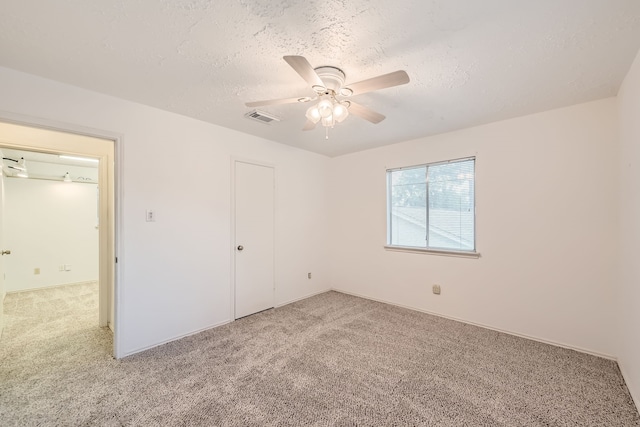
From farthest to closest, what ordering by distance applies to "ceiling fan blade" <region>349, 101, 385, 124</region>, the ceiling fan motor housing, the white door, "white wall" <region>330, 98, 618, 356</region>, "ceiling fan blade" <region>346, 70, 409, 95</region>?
the white door < "white wall" <region>330, 98, 618, 356</region> < "ceiling fan blade" <region>349, 101, 385, 124</region> < the ceiling fan motor housing < "ceiling fan blade" <region>346, 70, 409, 95</region>

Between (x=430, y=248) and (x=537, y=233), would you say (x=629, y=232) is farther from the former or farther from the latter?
(x=430, y=248)

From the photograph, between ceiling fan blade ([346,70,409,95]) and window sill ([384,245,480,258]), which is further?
window sill ([384,245,480,258])

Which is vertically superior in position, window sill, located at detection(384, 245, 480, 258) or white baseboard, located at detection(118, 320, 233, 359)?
window sill, located at detection(384, 245, 480, 258)

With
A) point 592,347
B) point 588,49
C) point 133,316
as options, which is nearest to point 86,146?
point 133,316

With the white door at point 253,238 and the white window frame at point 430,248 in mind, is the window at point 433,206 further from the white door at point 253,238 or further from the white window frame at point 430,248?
the white door at point 253,238

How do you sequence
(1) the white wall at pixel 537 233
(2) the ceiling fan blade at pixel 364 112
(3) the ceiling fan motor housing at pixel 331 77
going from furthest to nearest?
(1) the white wall at pixel 537 233 < (2) the ceiling fan blade at pixel 364 112 < (3) the ceiling fan motor housing at pixel 331 77

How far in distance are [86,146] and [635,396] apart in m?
5.61

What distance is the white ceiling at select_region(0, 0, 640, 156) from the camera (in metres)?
1.40

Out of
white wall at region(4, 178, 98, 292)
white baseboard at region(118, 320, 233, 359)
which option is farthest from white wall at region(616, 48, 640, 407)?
white wall at region(4, 178, 98, 292)

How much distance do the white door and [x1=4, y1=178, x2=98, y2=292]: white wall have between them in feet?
13.3

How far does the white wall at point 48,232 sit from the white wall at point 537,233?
6168mm

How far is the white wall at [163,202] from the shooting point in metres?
2.28

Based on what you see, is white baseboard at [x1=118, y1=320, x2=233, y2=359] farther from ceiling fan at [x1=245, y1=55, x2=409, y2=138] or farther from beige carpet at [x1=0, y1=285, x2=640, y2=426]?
ceiling fan at [x1=245, y1=55, x2=409, y2=138]

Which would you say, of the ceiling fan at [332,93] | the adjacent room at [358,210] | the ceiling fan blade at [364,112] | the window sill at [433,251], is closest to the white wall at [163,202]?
the adjacent room at [358,210]
